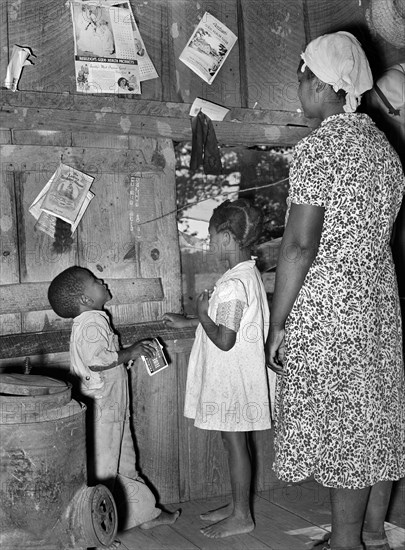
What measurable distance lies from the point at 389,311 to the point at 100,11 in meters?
1.89

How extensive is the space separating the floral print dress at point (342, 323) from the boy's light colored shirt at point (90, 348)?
879 millimetres

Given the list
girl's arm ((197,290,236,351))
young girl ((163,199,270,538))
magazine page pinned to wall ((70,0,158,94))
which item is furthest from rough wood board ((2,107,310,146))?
girl's arm ((197,290,236,351))

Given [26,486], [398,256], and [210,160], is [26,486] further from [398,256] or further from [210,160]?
[398,256]

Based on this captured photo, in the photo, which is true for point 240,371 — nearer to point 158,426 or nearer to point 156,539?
point 158,426

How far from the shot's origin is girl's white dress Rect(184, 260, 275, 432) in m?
3.28

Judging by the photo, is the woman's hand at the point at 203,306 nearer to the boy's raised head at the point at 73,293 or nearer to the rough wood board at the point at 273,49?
the boy's raised head at the point at 73,293

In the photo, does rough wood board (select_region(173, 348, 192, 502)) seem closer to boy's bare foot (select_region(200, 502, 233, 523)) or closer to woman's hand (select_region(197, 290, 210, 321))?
boy's bare foot (select_region(200, 502, 233, 523))

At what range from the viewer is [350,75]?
2686 millimetres

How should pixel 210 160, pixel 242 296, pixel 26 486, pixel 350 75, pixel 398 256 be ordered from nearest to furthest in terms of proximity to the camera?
pixel 26 486
pixel 350 75
pixel 242 296
pixel 210 160
pixel 398 256

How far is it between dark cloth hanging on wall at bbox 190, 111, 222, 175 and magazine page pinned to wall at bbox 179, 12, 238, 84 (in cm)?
21

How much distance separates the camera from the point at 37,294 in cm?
334

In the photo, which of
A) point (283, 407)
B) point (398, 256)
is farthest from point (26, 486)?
point (398, 256)

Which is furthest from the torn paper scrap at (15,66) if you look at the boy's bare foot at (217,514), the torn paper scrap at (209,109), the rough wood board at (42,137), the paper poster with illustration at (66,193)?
the boy's bare foot at (217,514)

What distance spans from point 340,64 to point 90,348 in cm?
152
